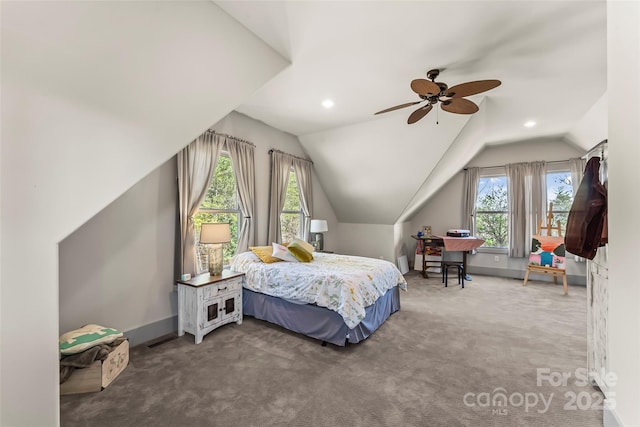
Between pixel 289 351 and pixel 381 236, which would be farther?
pixel 381 236

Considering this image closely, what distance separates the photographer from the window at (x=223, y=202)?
3354 millimetres

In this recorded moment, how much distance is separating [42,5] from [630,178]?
281cm

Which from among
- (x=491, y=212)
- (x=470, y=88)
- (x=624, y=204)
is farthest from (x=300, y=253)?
(x=491, y=212)

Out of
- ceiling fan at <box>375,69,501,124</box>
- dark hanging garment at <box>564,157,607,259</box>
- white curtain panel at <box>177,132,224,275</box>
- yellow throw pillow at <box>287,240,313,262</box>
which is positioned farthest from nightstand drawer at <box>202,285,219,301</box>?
dark hanging garment at <box>564,157,607,259</box>

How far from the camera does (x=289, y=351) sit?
251 cm

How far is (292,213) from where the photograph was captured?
4891 mm

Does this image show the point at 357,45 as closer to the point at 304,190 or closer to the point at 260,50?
the point at 260,50

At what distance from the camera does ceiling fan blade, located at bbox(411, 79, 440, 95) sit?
85.0 inches

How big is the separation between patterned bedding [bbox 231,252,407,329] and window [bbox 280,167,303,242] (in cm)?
128

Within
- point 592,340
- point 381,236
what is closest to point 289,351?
point 592,340

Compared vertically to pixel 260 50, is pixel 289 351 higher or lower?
lower

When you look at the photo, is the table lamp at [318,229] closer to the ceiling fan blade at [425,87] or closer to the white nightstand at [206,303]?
the white nightstand at [206,303]

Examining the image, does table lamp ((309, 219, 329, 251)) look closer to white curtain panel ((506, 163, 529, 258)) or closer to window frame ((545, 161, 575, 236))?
white curtain panel ((506, 163, 529, 258))

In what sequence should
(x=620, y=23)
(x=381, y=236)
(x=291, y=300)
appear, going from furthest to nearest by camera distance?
1. (x=381, y=236)
2. (x=291, y=300)
3. (x=620, y=23)
